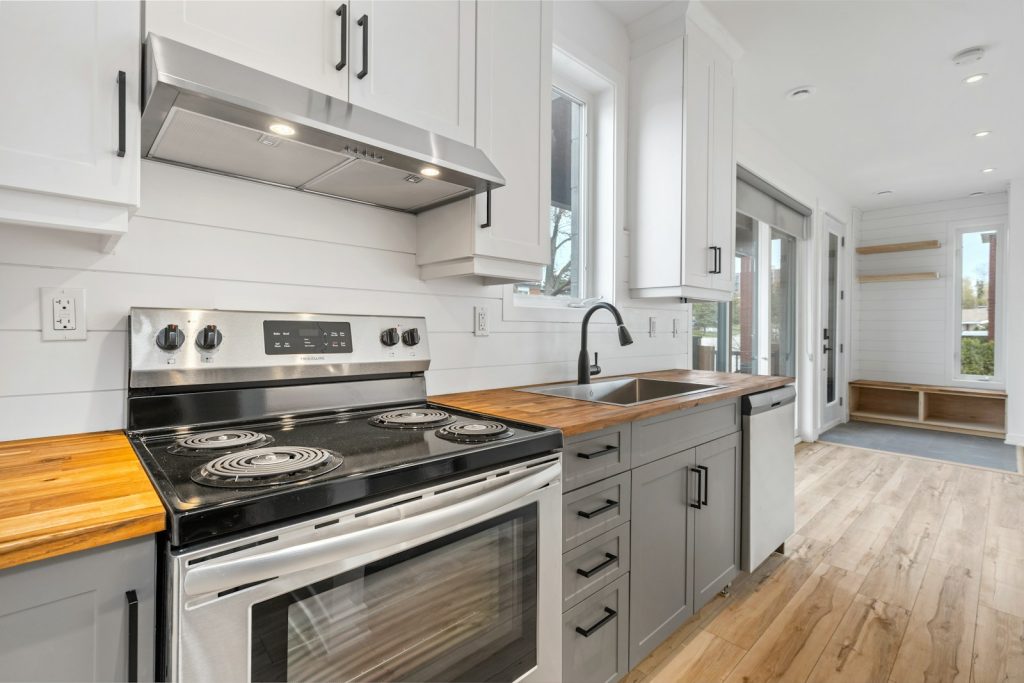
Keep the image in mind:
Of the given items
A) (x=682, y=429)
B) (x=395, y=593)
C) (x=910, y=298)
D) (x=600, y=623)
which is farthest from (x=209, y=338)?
(x=910, y=298)

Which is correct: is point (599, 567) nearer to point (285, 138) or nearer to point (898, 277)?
point (285, 138)

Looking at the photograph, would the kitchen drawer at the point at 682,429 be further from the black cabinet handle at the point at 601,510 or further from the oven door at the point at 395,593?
the oven door at the point at 395,593

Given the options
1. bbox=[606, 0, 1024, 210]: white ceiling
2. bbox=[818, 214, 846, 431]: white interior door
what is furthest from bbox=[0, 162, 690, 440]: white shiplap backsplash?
bbox=[818, 214, 846, 431]: white interior door

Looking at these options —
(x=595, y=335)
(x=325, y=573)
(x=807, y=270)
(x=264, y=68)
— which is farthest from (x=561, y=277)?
(x=807, y=270)

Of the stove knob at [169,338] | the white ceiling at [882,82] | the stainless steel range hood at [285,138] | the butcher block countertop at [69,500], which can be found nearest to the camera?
the butcher block countertop at [69,500]

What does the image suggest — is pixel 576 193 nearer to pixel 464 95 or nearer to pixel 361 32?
pixel 464 95

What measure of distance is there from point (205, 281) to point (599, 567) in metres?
1.36

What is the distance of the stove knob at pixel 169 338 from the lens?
1220 mm

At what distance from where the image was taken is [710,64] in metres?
2.67

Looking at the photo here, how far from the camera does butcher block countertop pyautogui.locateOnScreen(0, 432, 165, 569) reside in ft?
2.13

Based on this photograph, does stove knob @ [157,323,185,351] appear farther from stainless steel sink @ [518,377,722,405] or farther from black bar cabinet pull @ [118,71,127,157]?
stainless steel sink @ [518,377,722,405]

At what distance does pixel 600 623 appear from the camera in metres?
1.50

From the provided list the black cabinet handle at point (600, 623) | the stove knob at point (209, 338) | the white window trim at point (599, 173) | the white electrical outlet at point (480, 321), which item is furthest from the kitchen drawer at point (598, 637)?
the white window trim at point (599, 173)

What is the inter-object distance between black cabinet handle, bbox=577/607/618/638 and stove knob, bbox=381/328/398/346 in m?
1.01
